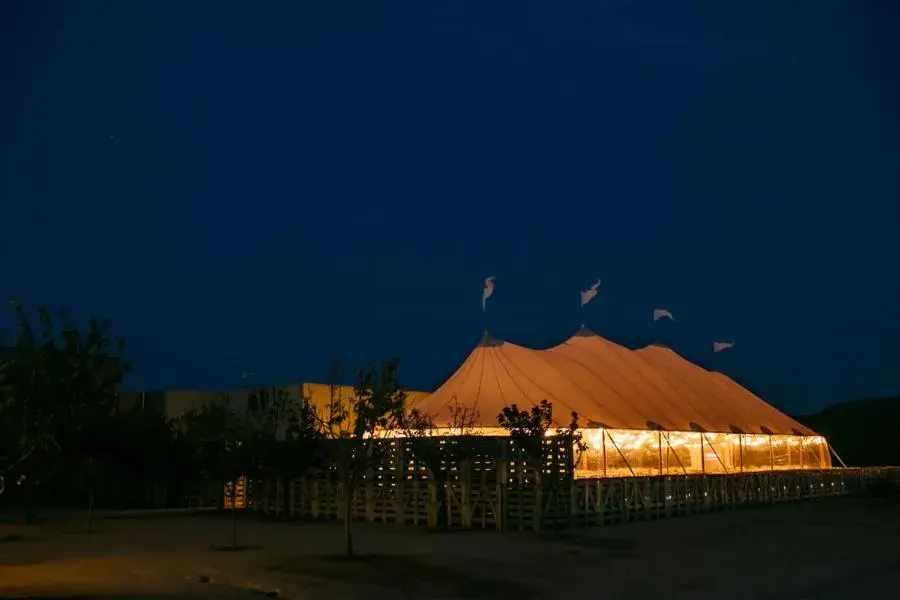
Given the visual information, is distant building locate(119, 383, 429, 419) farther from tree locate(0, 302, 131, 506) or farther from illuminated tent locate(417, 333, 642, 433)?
tree locate(0, 302, 131, 506)

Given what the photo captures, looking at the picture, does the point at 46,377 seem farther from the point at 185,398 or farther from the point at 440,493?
the point at 185,398

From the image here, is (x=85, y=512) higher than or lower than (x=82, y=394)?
lower

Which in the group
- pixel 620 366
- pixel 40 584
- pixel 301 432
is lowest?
pixel 40 584

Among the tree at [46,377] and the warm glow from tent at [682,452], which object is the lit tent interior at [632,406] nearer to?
the warm glow from tent at [682,452]

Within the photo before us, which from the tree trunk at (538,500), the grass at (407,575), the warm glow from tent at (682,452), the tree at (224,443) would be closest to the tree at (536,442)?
the tree trunk at (538,500)

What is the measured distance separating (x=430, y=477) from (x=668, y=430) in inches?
445

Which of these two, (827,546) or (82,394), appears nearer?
(82,394)

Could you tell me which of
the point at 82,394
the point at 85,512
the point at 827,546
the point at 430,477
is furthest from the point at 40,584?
the point at 85,512

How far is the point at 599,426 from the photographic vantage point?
29.0 metres

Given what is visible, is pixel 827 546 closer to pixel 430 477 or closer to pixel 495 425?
pixel 430 477

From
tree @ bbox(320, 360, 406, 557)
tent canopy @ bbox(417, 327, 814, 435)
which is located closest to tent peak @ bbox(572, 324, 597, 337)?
tent canopy @ bbox(417, 327, 814, 435)

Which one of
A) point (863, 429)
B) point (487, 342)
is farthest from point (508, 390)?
point (863, 429)

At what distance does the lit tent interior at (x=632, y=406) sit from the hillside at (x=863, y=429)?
2371cm

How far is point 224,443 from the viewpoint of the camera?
67.2 feet
